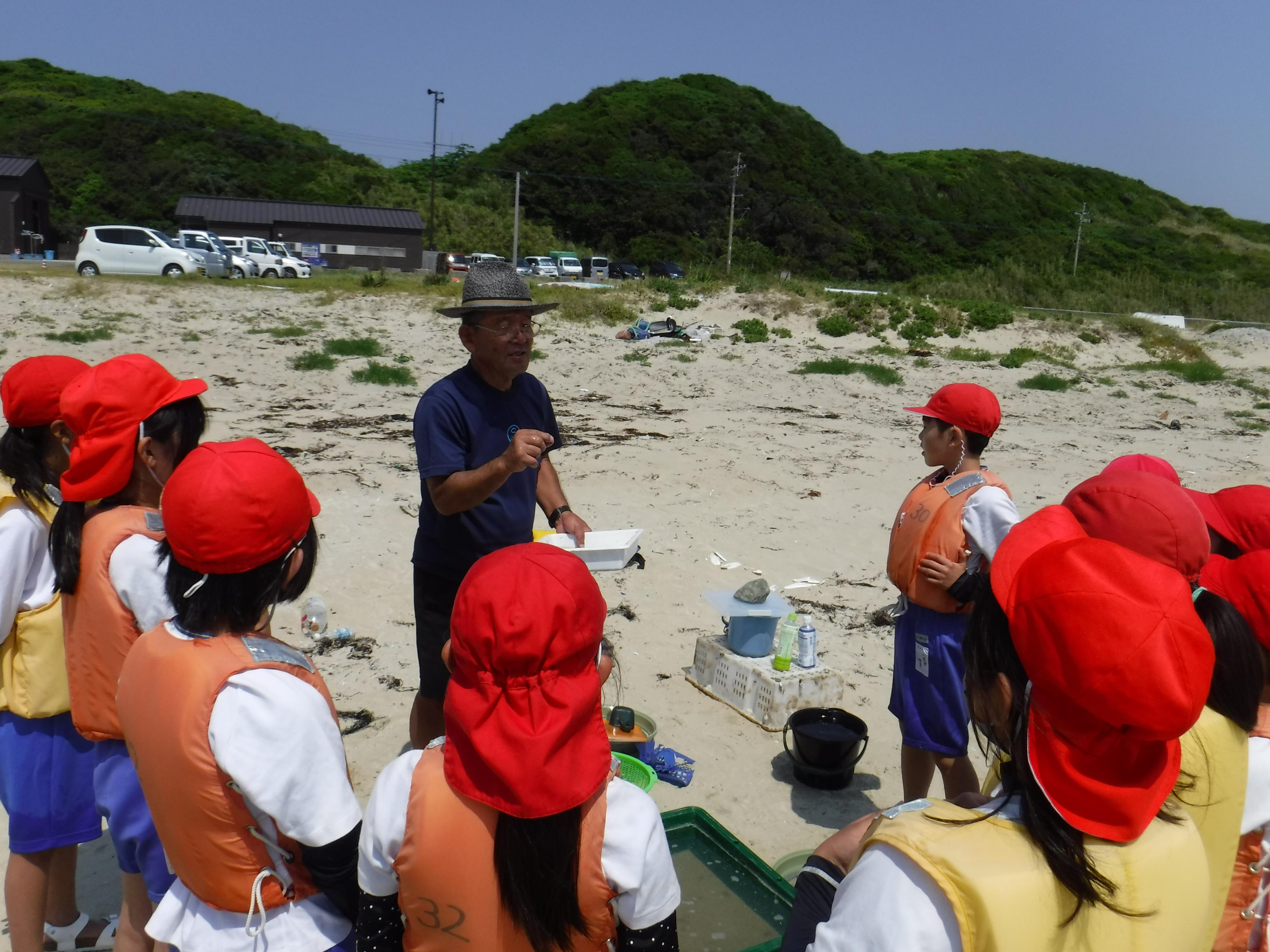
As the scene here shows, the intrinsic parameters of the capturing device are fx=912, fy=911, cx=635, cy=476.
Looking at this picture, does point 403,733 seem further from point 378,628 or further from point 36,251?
point 36,251

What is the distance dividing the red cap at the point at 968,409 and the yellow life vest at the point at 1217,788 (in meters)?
1.69

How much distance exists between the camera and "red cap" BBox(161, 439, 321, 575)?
1.78 meters

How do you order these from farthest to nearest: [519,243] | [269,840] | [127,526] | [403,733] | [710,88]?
[710,88]
[519,243]
[403,733]
[127,526]
[269,840]

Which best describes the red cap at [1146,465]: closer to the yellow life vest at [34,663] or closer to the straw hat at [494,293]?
the straw hat at [494,293]

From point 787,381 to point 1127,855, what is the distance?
47.9 feet

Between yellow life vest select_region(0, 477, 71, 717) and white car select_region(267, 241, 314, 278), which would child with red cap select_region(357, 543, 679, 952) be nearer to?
yellow life vest select_region(0, 477, 71, 717)

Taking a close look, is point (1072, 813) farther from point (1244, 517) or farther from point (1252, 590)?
point (1244, 517)

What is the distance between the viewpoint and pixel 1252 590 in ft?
6.09

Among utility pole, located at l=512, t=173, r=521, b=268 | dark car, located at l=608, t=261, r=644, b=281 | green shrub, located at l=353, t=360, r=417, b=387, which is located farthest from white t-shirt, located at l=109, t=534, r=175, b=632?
dark car, located at l=608, t=261, r=644, b=281

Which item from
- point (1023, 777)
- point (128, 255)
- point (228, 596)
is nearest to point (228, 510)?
point (228, 596)

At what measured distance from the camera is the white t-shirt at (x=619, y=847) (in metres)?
1.57

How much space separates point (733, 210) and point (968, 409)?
51.8m

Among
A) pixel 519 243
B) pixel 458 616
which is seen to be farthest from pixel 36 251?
pixel 458 616

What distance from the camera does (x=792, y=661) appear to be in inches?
187
